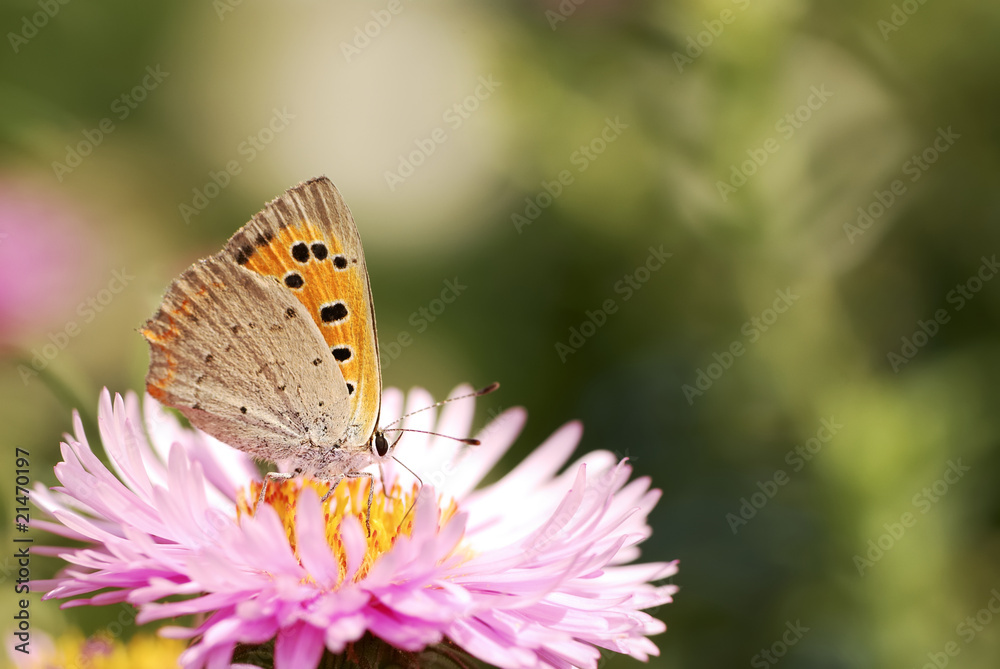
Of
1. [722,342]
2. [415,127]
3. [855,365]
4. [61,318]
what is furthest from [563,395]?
[415,127]

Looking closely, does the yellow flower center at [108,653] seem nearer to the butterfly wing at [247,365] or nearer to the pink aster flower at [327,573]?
the pink aster flower at [327,573]

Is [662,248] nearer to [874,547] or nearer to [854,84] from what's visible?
[854,84]

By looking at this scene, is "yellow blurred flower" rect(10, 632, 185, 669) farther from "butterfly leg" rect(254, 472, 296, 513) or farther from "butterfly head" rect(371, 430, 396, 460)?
"butterfly head" rect(371, 430, 396, 460)

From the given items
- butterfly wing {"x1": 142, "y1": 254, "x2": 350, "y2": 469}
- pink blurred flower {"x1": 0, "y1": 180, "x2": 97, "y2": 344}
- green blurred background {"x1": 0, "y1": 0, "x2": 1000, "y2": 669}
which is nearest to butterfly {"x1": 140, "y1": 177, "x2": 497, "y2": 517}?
butterfly wing {"x1": 142, "y1": 254, "x2": 350, "y2": 469}

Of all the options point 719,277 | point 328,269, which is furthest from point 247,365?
point 719,277

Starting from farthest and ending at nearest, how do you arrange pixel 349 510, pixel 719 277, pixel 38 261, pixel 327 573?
pixel 719 277 → pixel 38 261 → pixel 349 510 → pixel 327 573

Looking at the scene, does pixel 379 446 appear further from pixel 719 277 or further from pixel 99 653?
pixel 719 277

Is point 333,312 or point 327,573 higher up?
point 333,312
